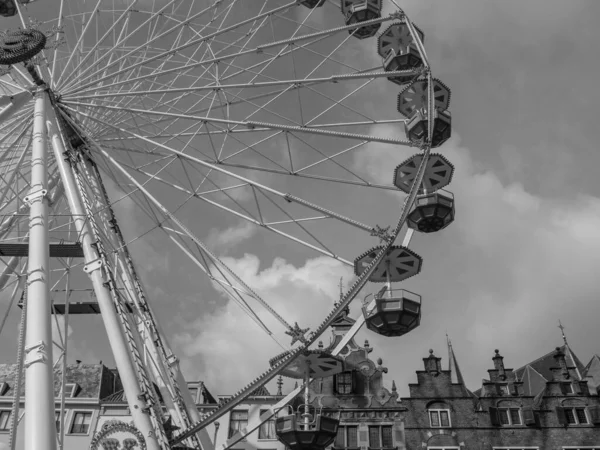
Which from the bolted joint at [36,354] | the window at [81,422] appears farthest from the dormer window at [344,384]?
the bolted joint at [36,354]

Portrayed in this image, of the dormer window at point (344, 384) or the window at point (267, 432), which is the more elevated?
the dormer window at point (344, 384)

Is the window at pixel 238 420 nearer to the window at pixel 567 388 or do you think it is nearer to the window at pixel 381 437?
the window at pixel 381 437

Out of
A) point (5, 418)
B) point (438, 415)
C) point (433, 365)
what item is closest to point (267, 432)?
point (438, 415)

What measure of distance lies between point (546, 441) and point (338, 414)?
29.3 feet

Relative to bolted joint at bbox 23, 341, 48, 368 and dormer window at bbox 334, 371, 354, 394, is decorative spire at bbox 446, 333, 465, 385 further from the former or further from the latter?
bolted joint at bbox 23, 341, 48, 368

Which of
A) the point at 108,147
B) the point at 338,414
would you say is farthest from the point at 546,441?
the point at 108,147

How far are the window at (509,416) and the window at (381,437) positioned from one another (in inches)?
198

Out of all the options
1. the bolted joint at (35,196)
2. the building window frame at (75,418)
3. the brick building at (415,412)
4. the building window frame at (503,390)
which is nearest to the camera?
the bolted joint at (35,196)

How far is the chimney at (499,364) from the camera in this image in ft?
97.7

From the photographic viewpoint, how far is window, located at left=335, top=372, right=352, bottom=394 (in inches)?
1094

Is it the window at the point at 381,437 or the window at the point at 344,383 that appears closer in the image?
the window at the point at 381,437

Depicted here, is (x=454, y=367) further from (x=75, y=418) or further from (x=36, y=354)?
(x=36, y=354)

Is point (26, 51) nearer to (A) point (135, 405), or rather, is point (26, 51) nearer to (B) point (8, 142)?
(B) point (8, 142)

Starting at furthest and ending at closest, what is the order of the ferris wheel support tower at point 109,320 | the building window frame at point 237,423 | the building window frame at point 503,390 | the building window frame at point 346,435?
the building window frame at point 503,390 → the building window frame at point 237,423 → the building window frame at point 346,435 → the ferris wheel support tower at point 109,320
